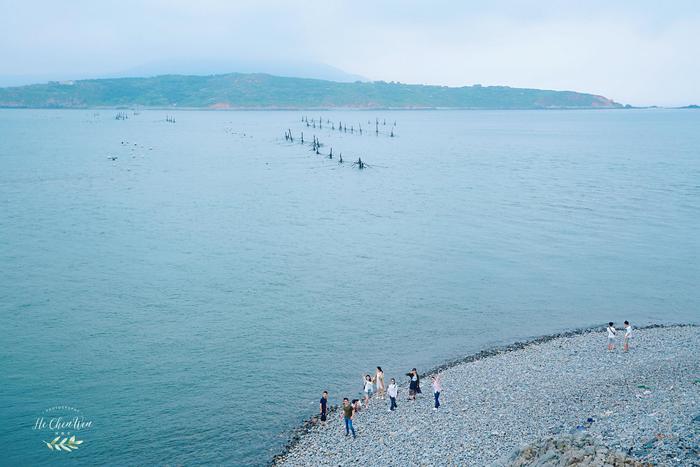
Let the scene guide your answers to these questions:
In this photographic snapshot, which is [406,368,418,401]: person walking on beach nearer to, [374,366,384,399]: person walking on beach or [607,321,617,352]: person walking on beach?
[374,366,384,399]: person walking on beach

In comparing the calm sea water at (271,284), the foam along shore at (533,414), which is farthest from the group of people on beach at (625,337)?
the calm sea water at (271,284)

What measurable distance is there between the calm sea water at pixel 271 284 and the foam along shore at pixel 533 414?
317 centimetres

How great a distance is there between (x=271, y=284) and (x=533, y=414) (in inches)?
921

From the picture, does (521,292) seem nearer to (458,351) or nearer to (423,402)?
(458,351)

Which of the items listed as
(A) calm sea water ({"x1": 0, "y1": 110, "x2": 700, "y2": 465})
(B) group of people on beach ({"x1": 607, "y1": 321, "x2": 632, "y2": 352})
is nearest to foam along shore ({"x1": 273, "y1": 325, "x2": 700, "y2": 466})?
(B) group of people on beach ({"x1": 607, "y1": 321, "x2": 632, "y2": 352})

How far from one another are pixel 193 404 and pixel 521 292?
24405 millimetres

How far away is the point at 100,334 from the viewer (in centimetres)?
3288

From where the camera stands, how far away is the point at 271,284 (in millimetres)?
41375

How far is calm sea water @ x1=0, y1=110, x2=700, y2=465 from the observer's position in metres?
26.2

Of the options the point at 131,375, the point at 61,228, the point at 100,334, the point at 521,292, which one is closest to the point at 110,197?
the point at 61,228

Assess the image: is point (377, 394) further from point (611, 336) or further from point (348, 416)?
→ point (611, 336)

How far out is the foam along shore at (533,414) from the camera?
1847 cm

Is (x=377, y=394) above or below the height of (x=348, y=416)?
below

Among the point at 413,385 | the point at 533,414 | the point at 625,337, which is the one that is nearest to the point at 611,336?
the point at 625,337
